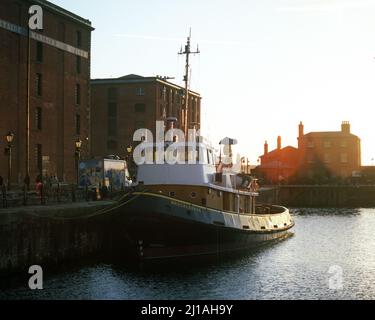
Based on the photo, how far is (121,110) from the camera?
271ft

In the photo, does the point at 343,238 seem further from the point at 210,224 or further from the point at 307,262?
the point at 210,224

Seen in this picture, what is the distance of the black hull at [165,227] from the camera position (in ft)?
90.9

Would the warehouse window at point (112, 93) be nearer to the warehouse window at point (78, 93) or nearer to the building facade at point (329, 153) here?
the warehouse window at point (78, 93)

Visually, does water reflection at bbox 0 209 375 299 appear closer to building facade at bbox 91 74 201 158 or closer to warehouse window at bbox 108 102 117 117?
building facade at bbox 91 74 201 158

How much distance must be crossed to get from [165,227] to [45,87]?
95.4 feet

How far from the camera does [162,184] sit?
30.2 metres

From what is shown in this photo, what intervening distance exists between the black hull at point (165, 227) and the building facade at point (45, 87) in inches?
755

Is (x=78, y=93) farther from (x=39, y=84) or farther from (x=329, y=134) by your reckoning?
(x=329, y=134)

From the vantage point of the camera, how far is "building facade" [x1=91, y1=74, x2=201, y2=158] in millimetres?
81812

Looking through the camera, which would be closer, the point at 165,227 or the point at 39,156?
the point at 165,227
